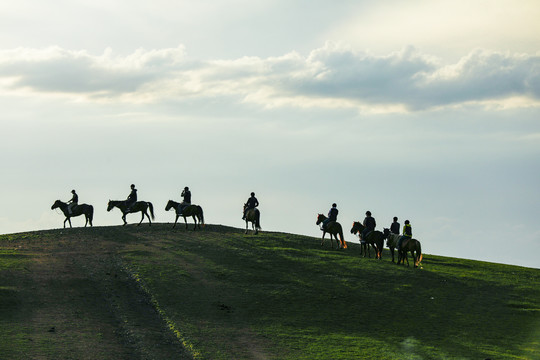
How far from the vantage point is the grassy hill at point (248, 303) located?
79.7 ft

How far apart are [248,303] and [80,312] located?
8.15 m

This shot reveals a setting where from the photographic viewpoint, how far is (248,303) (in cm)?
3009

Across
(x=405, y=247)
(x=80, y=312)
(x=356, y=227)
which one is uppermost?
(x=356, y=227)

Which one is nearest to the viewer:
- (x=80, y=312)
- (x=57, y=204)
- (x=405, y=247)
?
(x=80, y=312)

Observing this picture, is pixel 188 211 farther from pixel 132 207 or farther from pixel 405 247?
pixel 405 247

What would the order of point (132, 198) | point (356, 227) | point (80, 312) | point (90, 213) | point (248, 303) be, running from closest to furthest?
point (80, 312) → point (248, 303) → point (356, 227) → point (132, 198) → point (90, 213)

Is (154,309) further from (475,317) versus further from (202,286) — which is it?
(475,317)

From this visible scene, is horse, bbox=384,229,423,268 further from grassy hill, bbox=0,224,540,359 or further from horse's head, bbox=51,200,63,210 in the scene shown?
horse's head, bbox=51,200,63,210

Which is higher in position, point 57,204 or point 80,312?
point 57,204

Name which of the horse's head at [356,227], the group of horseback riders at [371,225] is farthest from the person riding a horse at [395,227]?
the horse's head at [356,227]

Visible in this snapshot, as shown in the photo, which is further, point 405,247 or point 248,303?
point 405,247

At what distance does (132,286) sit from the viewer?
1247 inches

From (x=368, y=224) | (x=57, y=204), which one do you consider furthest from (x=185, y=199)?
(x=368, y=224)

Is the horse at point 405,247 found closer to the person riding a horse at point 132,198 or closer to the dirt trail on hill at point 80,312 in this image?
the dirt trail on hill at point 80,312
